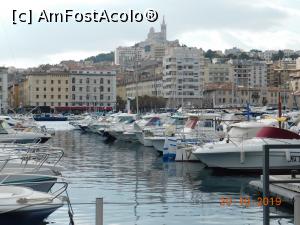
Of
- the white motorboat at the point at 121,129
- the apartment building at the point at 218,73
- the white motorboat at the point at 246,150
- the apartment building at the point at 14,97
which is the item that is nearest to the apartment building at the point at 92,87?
the apartment building at the point at 14,97

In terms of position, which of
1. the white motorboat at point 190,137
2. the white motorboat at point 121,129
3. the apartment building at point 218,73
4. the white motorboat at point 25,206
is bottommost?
the white motorboat at point 121,129

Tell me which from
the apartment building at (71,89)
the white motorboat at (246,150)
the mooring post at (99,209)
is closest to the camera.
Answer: the mooring post at (99,209)

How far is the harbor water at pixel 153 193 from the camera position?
14.7 metres

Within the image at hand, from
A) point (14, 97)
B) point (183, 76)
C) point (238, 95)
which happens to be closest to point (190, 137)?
point (238, 95)

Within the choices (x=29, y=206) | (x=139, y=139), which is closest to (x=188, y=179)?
(x=29, y=206)

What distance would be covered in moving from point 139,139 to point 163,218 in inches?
1208

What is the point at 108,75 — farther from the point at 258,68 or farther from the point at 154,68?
the point at 258,68

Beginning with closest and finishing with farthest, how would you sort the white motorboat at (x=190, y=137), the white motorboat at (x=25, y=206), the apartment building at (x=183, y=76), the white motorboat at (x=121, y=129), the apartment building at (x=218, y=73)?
the white motorboat at (x=25, y=206), the white motorboat at (x=190, y=137), the white motorboat at (x=121, y=129), the apartment building at (x=183, y=76), the apartment building at (x=218, y=73)

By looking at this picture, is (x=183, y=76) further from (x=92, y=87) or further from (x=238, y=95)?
(x=92, y=87)

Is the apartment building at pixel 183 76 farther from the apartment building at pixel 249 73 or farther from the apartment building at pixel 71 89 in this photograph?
the apartment building at pixel 249 73

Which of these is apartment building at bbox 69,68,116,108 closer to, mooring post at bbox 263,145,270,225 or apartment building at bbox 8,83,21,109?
apartment building at bbox 8,83,21,109

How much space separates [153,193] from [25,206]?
777 cm

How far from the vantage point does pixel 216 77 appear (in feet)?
614

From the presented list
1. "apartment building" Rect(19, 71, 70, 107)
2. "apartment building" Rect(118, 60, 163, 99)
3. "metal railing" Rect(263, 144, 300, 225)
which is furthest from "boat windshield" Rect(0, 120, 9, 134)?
"apartment building" Rect(118, 60, 163, 99)
